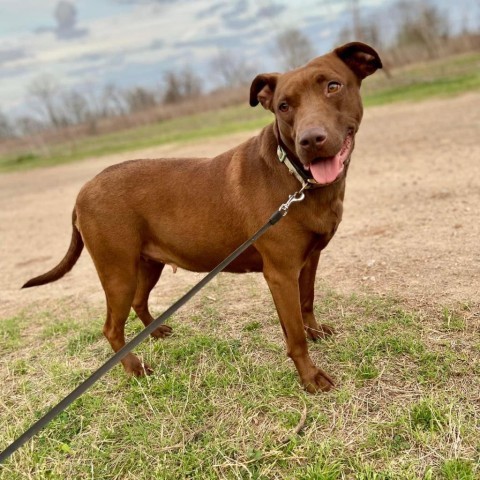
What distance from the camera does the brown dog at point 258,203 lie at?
2895 millimetres

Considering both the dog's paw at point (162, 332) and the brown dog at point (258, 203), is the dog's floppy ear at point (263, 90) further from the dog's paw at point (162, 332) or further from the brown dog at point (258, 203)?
the dog's paw at point (162, 332)

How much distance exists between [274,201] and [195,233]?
26.2 inches

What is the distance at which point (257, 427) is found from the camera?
3029 millimetres

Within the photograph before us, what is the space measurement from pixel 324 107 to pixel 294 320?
138 cm

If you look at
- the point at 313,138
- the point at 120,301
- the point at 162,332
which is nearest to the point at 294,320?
the point at 313,138

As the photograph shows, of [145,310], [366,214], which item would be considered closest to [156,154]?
[366,214]

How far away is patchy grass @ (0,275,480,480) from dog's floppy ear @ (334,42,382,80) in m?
1.95

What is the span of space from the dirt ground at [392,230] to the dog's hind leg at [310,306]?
870 millimetres

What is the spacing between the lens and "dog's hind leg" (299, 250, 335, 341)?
3775 mm

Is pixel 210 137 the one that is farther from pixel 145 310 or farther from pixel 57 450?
pixel 57 450

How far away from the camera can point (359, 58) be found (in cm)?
314

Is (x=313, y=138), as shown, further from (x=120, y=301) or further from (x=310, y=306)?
(x=120, y=301)

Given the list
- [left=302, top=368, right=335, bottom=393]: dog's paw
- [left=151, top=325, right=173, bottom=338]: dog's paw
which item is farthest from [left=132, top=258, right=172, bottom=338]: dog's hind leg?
[left=302, top=368, right=335, bottom=393]: dog's paw

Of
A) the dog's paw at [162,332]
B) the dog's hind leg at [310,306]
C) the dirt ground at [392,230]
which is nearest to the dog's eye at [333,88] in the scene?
the dog's hind leg at [310,306]
